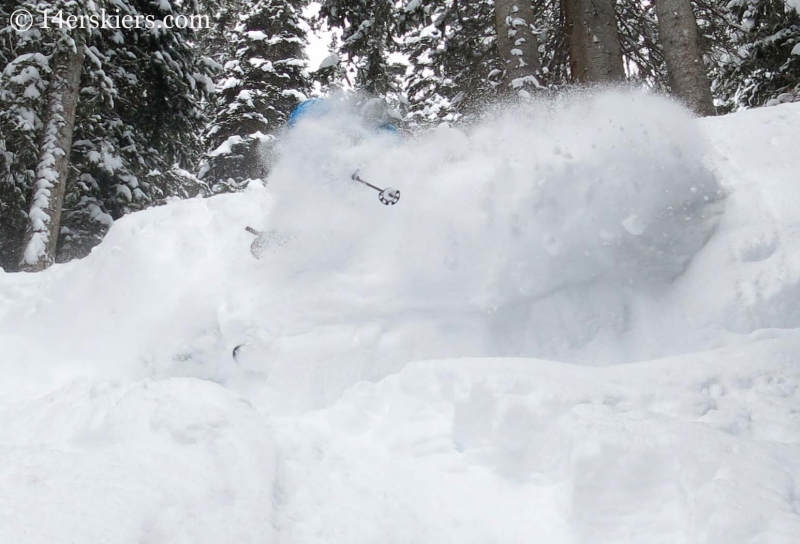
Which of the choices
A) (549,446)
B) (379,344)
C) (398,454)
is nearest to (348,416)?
(398,454)

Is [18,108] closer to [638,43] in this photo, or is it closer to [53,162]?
[53,162]

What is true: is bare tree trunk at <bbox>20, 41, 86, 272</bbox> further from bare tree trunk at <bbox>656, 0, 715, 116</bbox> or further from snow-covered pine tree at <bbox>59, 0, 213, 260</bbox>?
bare tree trunk at <bbox>656, 0, 715, 116</bbox>

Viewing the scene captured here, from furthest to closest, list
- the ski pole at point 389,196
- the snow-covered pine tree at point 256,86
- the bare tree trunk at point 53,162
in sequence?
the snow-covered pine tree at point 256,86 < the bare tree trunk at point 53,162 < the ski pole at point 389,196

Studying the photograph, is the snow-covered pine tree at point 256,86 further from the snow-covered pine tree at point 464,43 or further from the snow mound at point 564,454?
the snow mound at point 564,454

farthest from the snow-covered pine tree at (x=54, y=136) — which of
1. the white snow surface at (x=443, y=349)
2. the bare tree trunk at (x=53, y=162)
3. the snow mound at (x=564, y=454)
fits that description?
the snow mound at (x=564, y=454)

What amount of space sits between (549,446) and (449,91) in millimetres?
10482

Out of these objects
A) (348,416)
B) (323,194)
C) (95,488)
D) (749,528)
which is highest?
(323,194)

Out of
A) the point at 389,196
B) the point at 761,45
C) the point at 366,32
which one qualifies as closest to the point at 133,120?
the point at 366,32

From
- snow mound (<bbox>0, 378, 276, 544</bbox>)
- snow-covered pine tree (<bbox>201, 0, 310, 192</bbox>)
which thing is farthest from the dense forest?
snow mound (<bbox>0, 378, 276, 544</bbox>)

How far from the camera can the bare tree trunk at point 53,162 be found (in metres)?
8.08

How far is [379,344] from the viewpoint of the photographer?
4184 mm

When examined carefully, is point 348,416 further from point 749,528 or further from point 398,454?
point 749,528

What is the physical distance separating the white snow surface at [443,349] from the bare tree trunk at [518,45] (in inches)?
29.6

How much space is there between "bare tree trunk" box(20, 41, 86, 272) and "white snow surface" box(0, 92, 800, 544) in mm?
2679
